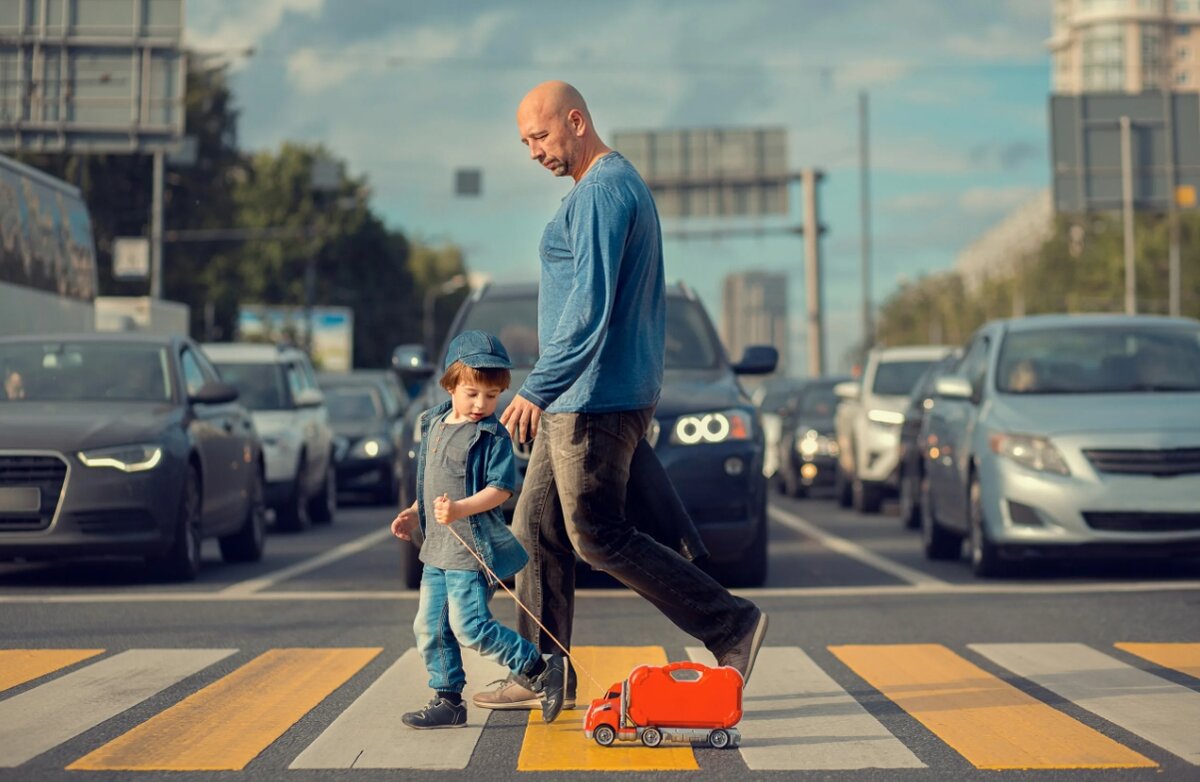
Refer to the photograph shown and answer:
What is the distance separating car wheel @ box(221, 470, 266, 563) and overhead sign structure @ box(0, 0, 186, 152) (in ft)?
57.3

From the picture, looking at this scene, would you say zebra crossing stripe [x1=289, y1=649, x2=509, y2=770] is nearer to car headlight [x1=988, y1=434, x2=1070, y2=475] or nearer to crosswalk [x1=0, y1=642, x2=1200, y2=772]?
crosswalk [x1=0, y1=642, x2=1200, y2=772]

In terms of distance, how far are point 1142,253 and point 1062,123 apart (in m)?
51.2

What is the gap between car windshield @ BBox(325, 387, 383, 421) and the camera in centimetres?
2636

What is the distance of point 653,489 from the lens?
635 cm

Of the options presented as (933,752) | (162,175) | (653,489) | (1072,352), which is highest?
(162,175)

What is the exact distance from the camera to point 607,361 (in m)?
6.05

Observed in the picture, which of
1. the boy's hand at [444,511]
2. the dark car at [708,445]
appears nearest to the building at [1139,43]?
the dark car at [708,445]

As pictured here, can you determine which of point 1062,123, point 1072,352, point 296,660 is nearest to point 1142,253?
point 1062,123

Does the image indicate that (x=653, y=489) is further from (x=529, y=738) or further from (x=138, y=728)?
(x=138, y=728)

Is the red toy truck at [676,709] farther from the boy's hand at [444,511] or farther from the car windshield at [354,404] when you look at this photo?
the car windshield at [354,404]

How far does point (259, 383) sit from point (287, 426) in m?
1.26

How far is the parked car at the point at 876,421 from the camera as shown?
21.5 meters

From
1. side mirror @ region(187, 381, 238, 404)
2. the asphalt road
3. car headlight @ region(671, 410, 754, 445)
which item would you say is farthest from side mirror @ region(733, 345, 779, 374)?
side mirror @ region(187, 381, 238, 404)

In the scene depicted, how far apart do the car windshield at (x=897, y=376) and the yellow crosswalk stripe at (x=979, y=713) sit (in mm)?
13884
